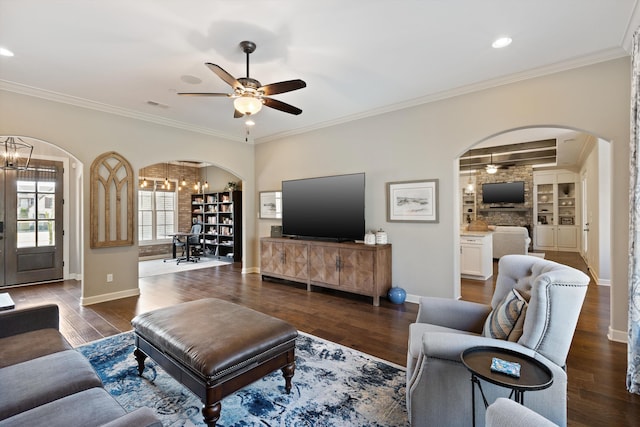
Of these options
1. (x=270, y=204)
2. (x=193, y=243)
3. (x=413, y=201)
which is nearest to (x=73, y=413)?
(x=413, y=201)

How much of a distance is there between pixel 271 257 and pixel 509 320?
4.55 metres

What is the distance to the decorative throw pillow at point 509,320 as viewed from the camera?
1.81m

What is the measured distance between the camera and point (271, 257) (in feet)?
19.3

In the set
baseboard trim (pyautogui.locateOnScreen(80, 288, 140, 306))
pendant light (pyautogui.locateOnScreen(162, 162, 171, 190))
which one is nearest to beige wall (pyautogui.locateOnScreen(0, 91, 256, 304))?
baseboard trim (pyautogui.locateOnScreen(80, 288, 140, 306))

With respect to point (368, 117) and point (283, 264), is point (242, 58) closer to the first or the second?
point (368, 117)

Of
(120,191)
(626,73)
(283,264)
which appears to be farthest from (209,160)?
(626,73)

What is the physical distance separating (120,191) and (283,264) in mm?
2984

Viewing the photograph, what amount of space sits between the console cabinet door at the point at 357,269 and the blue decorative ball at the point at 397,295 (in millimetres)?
345

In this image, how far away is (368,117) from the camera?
199 inches

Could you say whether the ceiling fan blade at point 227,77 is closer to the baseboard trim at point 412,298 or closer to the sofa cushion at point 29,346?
the sofa cushion at point 29,346

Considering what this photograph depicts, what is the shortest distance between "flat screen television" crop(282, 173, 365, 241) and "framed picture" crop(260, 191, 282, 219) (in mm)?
592

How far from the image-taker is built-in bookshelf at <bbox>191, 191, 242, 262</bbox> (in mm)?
8805

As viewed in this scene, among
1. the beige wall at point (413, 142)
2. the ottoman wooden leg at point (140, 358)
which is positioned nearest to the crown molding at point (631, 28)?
the beige wall at point (413, 142)

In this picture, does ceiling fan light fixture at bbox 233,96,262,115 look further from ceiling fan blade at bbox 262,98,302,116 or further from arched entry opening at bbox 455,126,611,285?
arched entry opening at bbox 455,126,611,285
